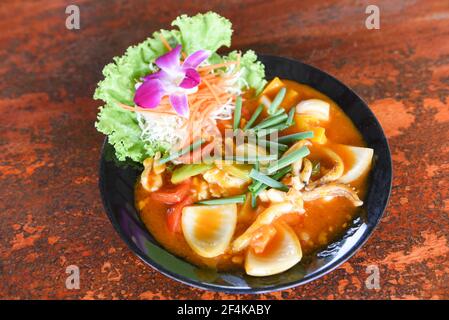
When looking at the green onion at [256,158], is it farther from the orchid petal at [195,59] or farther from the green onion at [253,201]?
the orchid petal at [195,59]

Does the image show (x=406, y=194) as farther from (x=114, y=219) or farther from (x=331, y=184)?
(x=114, y=219)

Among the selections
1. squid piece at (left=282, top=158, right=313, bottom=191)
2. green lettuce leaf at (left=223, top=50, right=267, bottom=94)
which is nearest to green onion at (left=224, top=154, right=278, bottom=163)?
squid piece at (left=282, top=158, right=313, bottom=191)

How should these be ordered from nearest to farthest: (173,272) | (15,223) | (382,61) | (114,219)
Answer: (173,272) → (114,219) → (15,223) → (382,61)

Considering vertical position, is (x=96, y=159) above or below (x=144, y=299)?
above

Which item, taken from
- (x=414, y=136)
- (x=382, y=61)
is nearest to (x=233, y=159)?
(x=414, y=136)

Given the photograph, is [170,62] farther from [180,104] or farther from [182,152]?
[182,152]

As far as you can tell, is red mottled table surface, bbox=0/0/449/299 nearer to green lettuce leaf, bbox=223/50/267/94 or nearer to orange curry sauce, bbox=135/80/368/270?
orange curry sauce, bbox=135/80/368/270

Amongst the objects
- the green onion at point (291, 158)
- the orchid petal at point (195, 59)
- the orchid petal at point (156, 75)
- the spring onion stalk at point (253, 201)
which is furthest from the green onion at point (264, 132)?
the orchid petal at point (156, 75)
